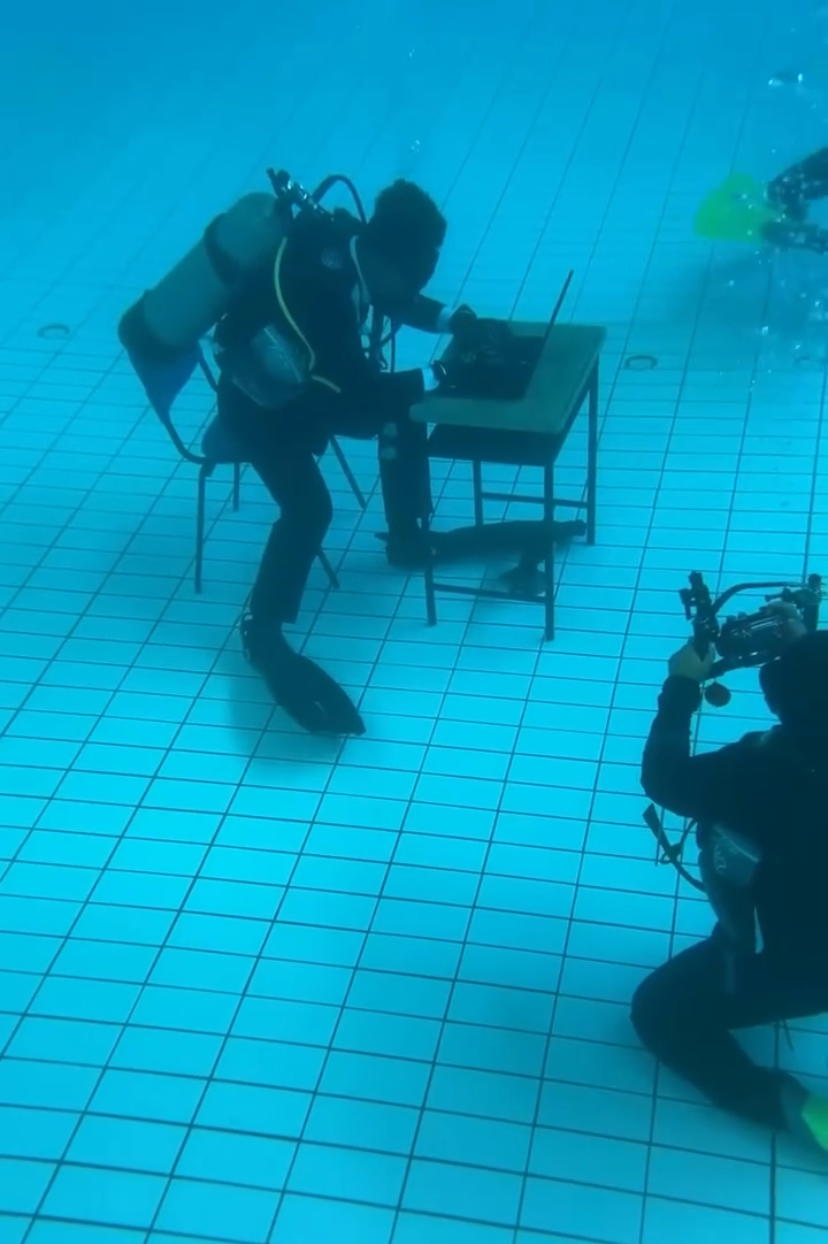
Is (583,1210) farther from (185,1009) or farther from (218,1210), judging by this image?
(185,1009)

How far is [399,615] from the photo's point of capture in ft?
12.1

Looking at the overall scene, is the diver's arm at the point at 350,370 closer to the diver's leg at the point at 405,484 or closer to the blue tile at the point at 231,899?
the diver's leg at the point at 405,484

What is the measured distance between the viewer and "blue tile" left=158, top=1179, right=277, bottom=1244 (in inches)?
87.4

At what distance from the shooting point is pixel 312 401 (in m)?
3.34

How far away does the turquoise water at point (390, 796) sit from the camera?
90.2 inches

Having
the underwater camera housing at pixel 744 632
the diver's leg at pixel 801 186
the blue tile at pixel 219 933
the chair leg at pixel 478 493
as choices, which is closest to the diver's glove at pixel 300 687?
the blue tile at pixel 219 933

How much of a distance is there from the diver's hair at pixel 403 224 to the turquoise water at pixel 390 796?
1.11 metres

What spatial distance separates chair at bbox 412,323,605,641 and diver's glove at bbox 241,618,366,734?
48 cm

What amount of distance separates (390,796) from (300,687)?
433mm

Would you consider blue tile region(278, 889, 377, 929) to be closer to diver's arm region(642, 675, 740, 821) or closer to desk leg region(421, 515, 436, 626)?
diver's arm region(642, 675, 740, 821)

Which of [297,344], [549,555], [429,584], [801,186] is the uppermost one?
[297,344]

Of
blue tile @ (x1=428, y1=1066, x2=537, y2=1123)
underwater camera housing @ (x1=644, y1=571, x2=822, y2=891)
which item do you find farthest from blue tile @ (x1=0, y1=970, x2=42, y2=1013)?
underwater camera housing @ (x1=644, y1=571, x2=822, y2=891)

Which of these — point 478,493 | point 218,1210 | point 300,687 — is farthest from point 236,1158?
point 478,493

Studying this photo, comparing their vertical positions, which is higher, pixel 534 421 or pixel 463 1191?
pixel 534 421
